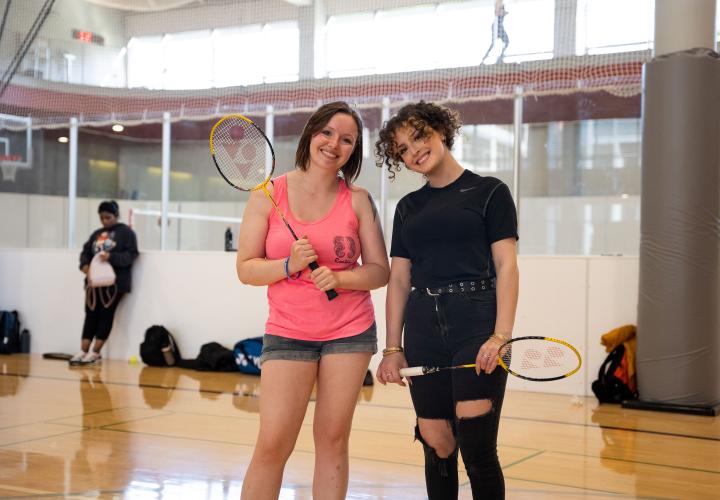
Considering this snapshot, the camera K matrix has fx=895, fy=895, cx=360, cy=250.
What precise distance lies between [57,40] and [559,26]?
20.7 feet

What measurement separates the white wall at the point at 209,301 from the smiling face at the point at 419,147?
14.5ft

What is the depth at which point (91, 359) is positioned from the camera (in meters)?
8.36

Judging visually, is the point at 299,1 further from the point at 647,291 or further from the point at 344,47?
the point at 647,291

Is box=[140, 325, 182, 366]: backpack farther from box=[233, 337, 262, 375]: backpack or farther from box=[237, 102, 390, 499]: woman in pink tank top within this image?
box=[237, 102, 390, 499]: woman in pink tank top

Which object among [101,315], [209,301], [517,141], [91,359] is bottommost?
[91,359]

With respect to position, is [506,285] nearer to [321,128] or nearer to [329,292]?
[329,292]

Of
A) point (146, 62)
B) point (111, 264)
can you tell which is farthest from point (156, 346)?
point (146, 62)

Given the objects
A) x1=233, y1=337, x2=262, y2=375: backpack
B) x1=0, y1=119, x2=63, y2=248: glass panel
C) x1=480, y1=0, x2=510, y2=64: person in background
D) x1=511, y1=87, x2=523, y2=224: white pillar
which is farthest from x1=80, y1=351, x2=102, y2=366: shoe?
x1=480, y1=0, x2=510, y2=64: person in background

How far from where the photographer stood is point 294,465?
13.6 feet

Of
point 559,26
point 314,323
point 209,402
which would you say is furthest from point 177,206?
point 314,323

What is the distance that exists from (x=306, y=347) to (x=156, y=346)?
589cm

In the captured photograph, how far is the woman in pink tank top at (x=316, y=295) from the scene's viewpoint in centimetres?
256

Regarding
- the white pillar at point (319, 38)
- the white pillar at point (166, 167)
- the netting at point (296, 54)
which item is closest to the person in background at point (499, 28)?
the netting at point (296, 54)

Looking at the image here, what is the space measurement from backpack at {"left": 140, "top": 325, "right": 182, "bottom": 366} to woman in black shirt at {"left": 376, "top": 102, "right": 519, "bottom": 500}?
19.2 feet
